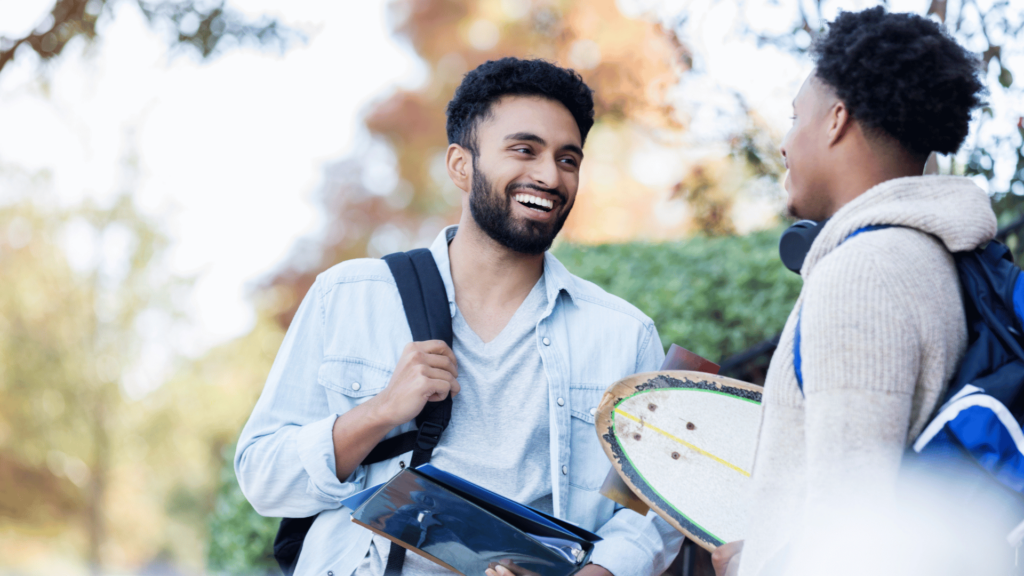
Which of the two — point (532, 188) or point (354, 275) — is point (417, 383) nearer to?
point (354, 275)

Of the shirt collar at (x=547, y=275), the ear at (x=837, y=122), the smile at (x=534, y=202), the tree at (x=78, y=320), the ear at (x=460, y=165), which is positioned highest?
the ear at (x=837, y=122)

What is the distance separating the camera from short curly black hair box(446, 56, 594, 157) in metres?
2.45

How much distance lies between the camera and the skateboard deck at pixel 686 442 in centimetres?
185

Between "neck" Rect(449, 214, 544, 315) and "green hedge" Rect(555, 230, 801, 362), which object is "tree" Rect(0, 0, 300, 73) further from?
"neck" Rect(449, 214, 544, 315)

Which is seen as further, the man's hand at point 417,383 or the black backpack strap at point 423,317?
the black backpack strap at point 423,317

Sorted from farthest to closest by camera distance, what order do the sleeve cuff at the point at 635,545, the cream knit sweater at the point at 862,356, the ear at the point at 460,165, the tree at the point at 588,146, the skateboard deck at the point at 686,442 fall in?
1. the tree at the point at 588,146
2. the ear at the point at 460,165
3. the sleeve cuff at the point at 635,545
4. the skateboard deck at the point at 686,442
5. the cream knit sweater at the point at 862,356

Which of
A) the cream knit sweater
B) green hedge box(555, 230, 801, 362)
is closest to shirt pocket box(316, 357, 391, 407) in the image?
the cream knit sweater

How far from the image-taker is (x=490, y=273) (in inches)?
96.6

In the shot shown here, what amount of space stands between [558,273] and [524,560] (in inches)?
39.2

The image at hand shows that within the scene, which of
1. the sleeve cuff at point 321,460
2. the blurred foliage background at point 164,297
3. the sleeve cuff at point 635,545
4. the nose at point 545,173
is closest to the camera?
the sleeve cuff at point 321,460

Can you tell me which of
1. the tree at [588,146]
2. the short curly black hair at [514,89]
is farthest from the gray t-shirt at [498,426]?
the tree at [588,146]

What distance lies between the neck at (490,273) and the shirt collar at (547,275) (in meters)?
0.04

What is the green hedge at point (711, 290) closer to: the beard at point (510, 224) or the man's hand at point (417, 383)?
the beard at point (510, 224)

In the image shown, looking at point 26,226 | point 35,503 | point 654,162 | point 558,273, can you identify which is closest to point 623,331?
point 558,273
